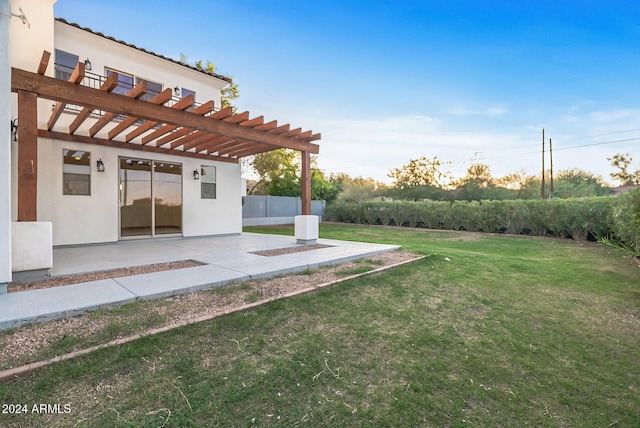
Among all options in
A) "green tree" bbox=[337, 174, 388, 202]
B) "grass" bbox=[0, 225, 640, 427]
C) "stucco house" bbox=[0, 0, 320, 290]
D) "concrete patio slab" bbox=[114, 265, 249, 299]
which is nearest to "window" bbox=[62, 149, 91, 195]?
"stucco house" bbox=[0, 0, 320, 290]

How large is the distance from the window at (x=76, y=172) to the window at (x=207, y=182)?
2933 mm

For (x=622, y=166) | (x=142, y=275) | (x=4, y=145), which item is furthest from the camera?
(x=622, y=166)

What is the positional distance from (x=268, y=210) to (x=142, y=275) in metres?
13.1

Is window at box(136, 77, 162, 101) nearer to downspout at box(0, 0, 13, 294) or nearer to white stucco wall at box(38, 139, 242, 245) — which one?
white stucco wall at box(38, 139, 242, 245)

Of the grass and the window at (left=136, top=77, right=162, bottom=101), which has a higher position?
the window at (left=136, top=77, right=162, bottom=101)

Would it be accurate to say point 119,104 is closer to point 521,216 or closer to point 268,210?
point 268,210

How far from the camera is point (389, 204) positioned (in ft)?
54.6

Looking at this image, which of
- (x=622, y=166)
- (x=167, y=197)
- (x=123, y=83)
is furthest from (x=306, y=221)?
(x=622, y=166)

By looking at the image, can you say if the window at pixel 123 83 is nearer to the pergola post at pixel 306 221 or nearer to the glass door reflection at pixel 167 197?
the glass door reflection at pixel 167 197

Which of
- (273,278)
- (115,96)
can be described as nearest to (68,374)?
(273,278)

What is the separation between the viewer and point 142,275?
14.3 ft

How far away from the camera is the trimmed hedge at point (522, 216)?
8251mm

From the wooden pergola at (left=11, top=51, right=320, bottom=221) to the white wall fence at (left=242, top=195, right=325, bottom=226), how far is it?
263 inches

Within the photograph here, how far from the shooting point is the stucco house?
405cm
